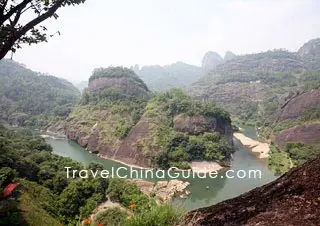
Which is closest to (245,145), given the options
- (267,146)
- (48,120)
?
(267,146)

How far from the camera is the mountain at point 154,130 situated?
157ft

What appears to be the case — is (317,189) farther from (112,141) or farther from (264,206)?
(112,141)

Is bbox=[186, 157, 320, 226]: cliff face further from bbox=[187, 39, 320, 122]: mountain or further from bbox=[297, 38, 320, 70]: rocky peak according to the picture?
bbox=[297, 38, 320, 70]: rocky peak

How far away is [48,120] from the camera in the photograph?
278 feet

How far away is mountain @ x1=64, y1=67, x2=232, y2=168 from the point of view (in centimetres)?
4775

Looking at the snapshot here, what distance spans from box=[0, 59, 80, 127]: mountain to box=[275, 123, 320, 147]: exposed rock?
50367mm

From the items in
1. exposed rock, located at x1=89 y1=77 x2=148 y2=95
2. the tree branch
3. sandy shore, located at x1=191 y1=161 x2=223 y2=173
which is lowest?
sandy shore, located at x1=191 y1=161 x2=223 y2=173

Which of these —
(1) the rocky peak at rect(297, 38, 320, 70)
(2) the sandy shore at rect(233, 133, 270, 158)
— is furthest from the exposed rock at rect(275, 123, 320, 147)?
(1) the rocky peak at rect(297, 38, 320, 70)

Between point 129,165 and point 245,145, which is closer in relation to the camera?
point 129,165

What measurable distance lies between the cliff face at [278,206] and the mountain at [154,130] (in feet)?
136

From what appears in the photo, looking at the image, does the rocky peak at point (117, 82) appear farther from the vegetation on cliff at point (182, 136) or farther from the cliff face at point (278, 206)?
the cliff face at point (278, 206)

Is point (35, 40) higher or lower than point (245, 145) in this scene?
higher

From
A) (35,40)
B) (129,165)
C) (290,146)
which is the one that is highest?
(35,40)

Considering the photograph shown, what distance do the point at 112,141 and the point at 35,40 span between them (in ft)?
164
